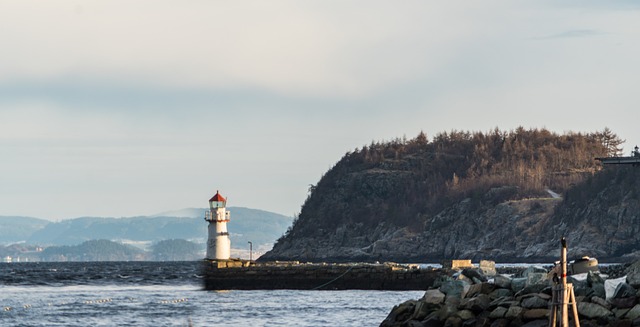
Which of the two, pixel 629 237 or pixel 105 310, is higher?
pixel 629 237

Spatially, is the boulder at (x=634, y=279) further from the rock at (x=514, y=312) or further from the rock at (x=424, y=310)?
the rock at (x=424, y=310)

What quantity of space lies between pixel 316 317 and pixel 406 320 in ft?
41.8

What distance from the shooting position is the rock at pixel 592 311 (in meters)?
35.3

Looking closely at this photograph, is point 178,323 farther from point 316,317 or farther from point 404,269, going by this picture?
point 404,269

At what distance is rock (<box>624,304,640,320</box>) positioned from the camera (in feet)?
113

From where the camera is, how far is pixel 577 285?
1503 inches

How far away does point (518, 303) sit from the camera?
37406mm

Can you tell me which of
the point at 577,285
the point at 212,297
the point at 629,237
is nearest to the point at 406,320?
the point at 577,285

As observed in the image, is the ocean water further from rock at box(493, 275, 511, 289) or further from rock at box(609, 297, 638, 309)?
rock at box(609, 297, 638, 309)

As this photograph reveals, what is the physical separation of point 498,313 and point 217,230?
46.6m

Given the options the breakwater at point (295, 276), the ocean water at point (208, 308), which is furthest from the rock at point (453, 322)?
the breakwater at point (295, 276)

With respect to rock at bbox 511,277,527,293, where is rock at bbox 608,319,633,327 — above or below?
below

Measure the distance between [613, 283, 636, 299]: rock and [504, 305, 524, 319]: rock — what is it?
107 inches

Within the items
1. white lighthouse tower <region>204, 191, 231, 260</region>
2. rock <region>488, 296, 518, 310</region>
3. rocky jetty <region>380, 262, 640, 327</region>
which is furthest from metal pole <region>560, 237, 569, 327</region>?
white lighthouse tower <region>204, 191, 231, 260</region>
